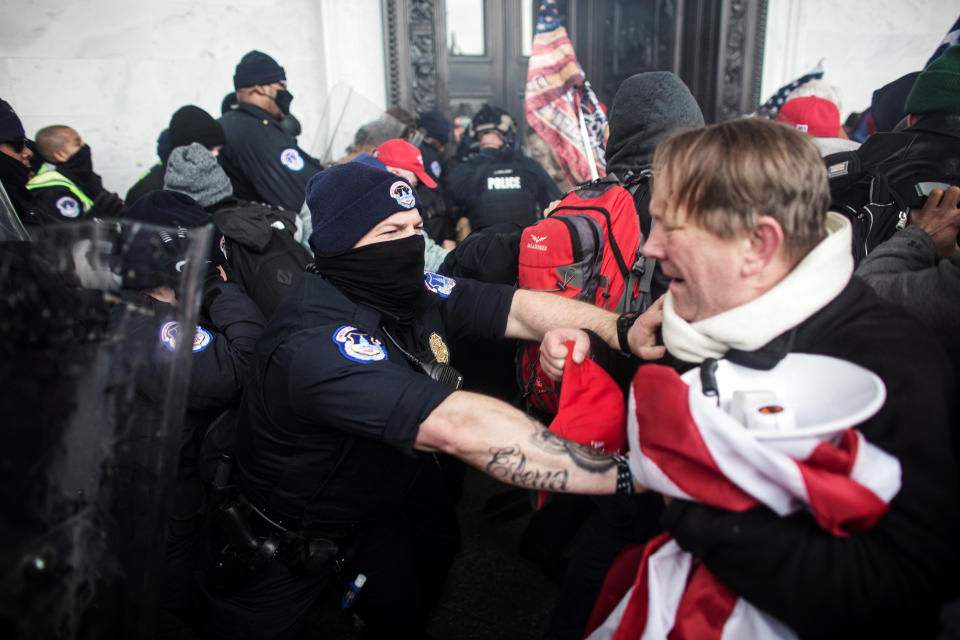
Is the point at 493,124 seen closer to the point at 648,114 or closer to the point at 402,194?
the point at 648,114

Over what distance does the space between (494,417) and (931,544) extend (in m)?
0.91

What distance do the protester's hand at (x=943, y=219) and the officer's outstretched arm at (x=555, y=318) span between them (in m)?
1.01

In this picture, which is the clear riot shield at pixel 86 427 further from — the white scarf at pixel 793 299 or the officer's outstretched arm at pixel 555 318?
the officer's outstretched arm at pixel 555 318

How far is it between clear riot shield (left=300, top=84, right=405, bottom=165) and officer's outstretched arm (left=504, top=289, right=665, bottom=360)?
2.62 meters

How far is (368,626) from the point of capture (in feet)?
7.82

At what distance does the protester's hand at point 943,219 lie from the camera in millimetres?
1883

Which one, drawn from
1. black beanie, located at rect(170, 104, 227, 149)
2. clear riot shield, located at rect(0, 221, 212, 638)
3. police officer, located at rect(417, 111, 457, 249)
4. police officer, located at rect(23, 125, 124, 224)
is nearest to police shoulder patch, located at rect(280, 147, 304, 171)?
black beanie, located at rect(170, 104, 227, 149)

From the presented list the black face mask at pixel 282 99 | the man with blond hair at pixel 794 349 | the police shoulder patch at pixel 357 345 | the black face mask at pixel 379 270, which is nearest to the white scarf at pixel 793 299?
the man with blond hair at pixel 794 349

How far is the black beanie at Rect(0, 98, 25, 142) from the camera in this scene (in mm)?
3566

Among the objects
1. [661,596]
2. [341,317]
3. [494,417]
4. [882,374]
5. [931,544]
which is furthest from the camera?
[341,317]

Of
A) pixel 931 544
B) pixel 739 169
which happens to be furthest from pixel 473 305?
pixel 931 544

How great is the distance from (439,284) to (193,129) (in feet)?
8.18

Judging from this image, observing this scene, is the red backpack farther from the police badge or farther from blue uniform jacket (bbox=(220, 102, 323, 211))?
blue uniform jacket (bbox=(220, 102, 323, 211))

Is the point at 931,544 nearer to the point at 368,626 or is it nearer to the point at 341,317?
the point at 341,317
